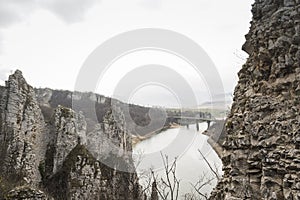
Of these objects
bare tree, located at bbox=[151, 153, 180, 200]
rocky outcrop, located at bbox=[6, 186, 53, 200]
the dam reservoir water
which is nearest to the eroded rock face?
rocky outcrop, located at bbox=[6, 186, 53, 200]

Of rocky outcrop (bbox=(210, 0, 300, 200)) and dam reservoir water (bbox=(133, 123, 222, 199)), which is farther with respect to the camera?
dam reservoir water (bbox=(133, 123, 222, 199))

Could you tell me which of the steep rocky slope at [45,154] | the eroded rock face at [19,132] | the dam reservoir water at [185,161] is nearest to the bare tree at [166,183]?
the steep rocky slope at [45,154]

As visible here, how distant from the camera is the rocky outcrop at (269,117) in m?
4.45

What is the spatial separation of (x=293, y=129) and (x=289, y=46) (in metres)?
1.44

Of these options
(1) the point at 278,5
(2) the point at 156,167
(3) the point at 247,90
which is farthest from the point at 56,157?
(2) the point at 156,167

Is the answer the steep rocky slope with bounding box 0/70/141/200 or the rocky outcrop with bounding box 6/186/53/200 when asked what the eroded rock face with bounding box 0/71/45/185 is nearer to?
the steep rocky slope with bounding box 0/70/141/200

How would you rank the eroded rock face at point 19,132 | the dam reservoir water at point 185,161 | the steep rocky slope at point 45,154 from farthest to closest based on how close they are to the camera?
the dam reservoir water at point 185,161, the steep rocky slope at point 45,154, the eroded rock face at point 19,132

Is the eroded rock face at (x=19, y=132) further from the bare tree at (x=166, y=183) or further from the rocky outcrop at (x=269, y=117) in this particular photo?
the rocky outcrop at (x=269, y=117)

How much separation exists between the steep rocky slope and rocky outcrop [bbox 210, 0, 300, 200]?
8.56 meters

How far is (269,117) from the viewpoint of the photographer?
194 inches

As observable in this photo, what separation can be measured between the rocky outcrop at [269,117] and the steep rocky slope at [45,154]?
8561 millimetres

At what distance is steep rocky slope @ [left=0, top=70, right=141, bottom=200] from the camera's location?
39.8 ft

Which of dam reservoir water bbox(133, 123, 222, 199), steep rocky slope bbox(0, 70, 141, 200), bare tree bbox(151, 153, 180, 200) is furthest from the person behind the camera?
dam reservoir water bbox(133, 123, 222, 199)

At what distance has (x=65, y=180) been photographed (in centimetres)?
1421
